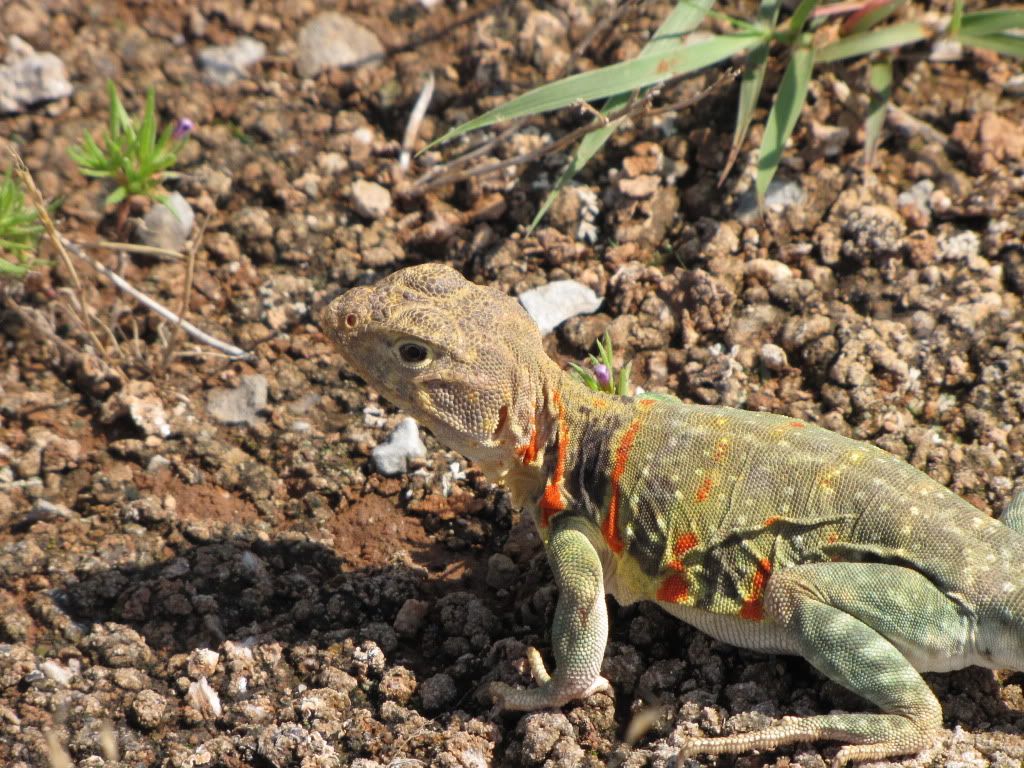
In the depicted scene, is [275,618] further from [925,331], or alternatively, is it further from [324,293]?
[925,331]

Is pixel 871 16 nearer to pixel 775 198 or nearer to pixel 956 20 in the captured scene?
pixel 956 20

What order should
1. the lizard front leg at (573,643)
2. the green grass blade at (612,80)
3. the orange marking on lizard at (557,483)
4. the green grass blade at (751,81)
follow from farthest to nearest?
the green grass blade at (751,81) → the green grass blade at (612,80) → the orange marking on lizard at (557,483) → the lizard front leg at (573,643)

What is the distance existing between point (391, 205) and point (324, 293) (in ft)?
2.39

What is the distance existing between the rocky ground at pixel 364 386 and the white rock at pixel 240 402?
1.0 inches

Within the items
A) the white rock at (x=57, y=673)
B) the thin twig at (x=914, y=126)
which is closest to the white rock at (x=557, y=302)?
the thin twig at (x=914, y=126)

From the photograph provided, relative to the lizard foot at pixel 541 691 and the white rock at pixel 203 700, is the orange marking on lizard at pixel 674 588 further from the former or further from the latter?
the white rock at pixel 203 700

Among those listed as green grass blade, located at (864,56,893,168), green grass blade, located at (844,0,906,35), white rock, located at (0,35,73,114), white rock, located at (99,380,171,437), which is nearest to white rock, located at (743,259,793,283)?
green grass blade, located at (864,56,893,168)

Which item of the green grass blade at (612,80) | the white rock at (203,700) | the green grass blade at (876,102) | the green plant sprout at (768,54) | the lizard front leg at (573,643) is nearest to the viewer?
the lizard front leg at (573,643)

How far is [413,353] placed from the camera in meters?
4.09

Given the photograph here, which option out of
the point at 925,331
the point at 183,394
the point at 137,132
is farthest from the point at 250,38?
the point at 925,331

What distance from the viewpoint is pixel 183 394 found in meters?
5.46

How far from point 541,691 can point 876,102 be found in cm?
381

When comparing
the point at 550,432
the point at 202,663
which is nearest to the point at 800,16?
the point at 550,432

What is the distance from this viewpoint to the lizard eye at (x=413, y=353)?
13.4 ft
